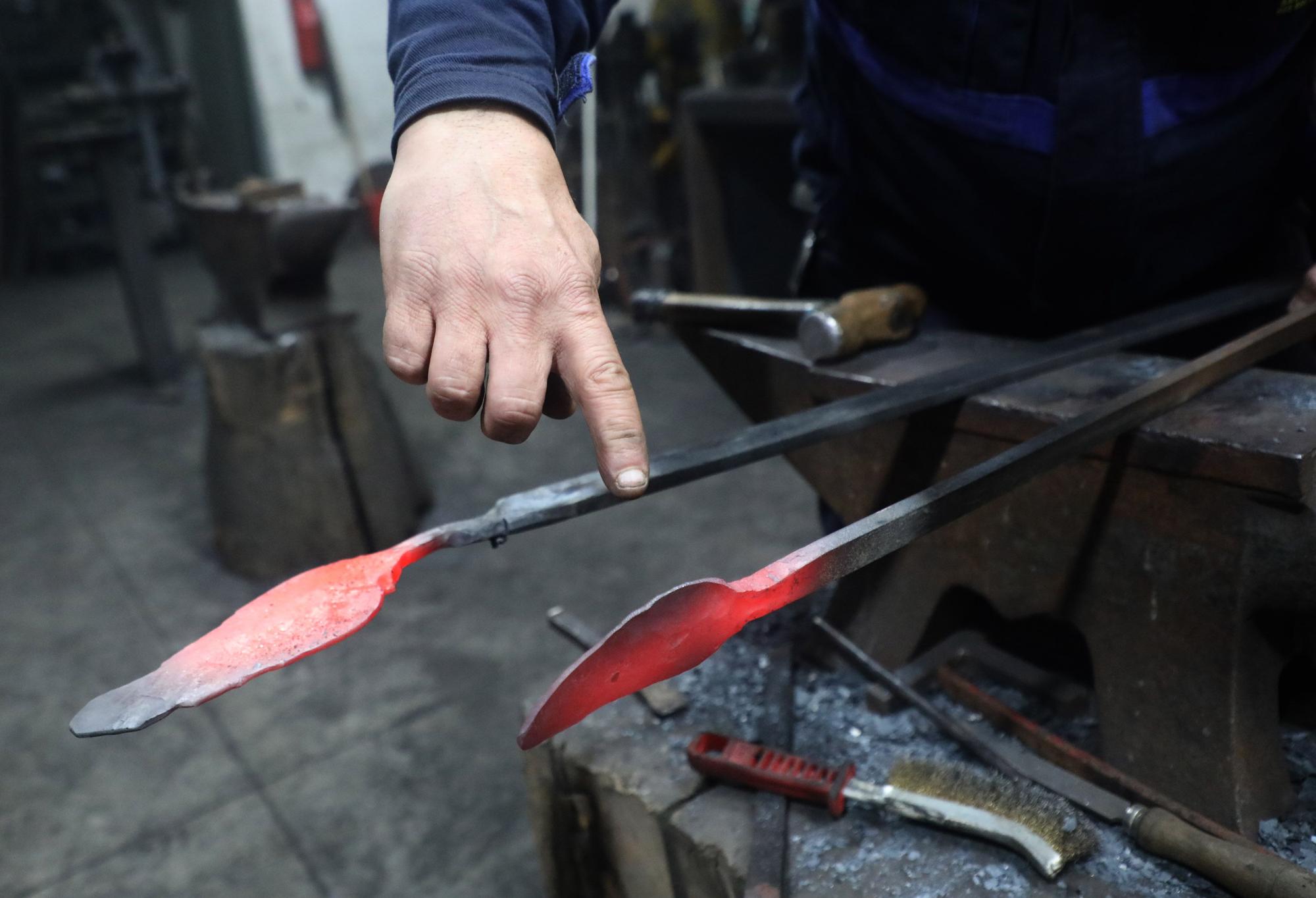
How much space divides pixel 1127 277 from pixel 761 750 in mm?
712

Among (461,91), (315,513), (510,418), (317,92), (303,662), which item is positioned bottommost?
(303,662)

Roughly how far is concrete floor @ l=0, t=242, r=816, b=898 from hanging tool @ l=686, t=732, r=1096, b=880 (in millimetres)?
996

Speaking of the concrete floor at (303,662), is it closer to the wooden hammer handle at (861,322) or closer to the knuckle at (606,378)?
the wooden hammer handle at (861,322)

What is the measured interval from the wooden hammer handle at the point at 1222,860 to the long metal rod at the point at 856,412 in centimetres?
43

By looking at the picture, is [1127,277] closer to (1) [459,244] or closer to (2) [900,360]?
(2) [900,360]

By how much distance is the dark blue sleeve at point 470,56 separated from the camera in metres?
0.79

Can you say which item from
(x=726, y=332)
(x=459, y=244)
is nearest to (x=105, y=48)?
(x=726, y=332)

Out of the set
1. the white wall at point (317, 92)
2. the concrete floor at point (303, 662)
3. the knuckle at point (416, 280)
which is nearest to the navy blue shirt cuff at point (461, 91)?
the knuckle at point (416, 280)

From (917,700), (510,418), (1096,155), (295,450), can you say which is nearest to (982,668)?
(917,700)

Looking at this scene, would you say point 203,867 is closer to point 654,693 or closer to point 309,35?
point 654,693

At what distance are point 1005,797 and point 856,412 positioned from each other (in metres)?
0.39

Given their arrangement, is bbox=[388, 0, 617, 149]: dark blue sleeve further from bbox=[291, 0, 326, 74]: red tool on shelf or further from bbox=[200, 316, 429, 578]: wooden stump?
bbox=[291, 0, 326, 74]: red tool on shelf

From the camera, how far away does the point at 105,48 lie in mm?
4180

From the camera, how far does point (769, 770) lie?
3.24ft
